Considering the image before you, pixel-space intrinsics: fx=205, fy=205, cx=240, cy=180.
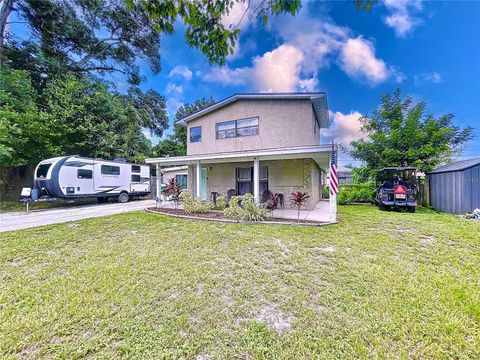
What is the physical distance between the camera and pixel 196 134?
12.7 metres

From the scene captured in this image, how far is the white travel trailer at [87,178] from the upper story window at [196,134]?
5772mm

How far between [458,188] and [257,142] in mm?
8831

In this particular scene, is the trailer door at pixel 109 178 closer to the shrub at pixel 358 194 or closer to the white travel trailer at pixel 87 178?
the white travel trailer at pixel 87 178

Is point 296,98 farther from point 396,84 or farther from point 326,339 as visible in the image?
point 326,339

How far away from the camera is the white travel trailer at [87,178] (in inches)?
425

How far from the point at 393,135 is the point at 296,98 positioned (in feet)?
21.4

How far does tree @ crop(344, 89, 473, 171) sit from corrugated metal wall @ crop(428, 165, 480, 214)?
1667 mm

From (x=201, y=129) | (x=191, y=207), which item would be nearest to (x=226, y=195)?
(x=191, y=207)

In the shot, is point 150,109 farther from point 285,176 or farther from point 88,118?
point 285,176

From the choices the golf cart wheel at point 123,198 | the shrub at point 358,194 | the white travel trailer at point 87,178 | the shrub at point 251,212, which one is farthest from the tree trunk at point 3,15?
the shrub at point 358,194

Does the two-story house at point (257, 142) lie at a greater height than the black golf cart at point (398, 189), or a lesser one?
greater

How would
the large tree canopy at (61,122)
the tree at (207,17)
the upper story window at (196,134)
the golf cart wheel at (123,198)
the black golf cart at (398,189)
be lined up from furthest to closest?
1. the golf cart wheel at (123,198)
2. the upper story window at (196,134)
3. the large tree canopy at (61,122)
4. the black golf cart at (398,189)
5. the tree at (207,17)

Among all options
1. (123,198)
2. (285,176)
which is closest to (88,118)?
(123,198)

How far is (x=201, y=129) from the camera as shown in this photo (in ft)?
40.7
